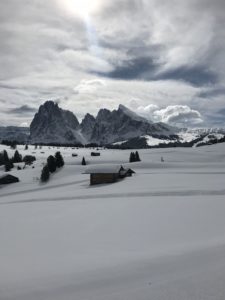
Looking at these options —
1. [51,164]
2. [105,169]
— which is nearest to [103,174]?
[105,169]

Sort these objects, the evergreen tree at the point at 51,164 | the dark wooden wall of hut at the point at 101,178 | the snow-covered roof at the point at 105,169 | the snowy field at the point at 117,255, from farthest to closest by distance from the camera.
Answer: the evergreen tree at the point at 51,164
the snow-covered roof at the point at 105,169
the dark wooden wall of hut at the point at 101,178
the snowy field at the point at 117,255

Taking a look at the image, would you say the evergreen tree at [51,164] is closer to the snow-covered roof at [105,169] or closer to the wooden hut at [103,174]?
the snow-covered roof at [105,169]

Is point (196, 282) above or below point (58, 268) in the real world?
above

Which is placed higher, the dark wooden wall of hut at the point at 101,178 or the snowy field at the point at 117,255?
the snowy field at the point at 117,255

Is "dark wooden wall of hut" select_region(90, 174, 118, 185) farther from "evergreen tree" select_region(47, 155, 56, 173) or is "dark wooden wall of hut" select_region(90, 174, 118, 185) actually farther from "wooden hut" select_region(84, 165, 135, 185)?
"evergreen tree" select_region(47, 155, 56, 173)

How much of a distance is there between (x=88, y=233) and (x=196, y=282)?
9.52m

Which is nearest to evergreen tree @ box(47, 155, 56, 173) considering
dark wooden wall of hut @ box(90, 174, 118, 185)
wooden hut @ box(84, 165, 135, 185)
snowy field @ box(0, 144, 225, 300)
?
wooden hut @ box(84, 165, 135, 185)

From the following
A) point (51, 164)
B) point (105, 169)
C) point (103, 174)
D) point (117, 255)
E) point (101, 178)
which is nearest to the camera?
point (117, 255)

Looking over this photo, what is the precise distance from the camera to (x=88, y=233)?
18109 mm

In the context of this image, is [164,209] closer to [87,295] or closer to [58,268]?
[58,268]

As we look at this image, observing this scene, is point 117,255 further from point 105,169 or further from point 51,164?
point 51,164

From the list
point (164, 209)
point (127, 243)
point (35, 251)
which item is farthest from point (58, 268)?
point (164, 209)

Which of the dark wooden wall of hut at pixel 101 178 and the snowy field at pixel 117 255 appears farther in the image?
the dark wooden wall of hut at pixel 101 178

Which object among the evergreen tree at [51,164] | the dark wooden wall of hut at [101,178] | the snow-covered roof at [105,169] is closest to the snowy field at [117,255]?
the dark wooden wall of hut at [101,178]
